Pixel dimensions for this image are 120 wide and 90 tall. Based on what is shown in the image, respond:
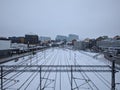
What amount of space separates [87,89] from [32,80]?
7.36 ft

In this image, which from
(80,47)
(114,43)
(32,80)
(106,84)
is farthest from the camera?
Result: (80,47)

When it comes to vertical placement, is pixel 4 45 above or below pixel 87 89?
above

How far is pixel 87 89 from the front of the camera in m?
5.09

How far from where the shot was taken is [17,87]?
17.2ft

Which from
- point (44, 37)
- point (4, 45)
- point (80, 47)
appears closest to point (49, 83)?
point (4, 45)

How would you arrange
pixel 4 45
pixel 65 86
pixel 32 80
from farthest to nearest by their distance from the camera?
pixel 4 45 → pixel 32 80 → pixel 65 86

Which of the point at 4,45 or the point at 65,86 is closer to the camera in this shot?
the point at 65,86

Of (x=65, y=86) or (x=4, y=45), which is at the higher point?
(x=4, y=45)

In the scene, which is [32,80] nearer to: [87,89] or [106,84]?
[87,89]

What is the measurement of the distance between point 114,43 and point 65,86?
20021 millimetres

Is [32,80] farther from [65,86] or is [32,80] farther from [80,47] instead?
[80,47]

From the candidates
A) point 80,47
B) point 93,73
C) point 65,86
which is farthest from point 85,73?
point 80,47

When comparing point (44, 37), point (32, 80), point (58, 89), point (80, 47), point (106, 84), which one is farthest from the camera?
point (44, 37)

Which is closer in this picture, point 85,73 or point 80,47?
point 85,73
